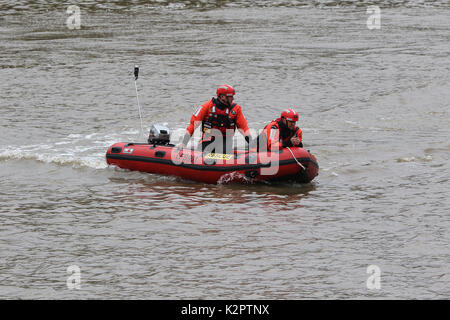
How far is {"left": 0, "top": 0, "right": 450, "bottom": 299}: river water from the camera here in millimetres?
7966

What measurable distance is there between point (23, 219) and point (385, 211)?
4.77 meters

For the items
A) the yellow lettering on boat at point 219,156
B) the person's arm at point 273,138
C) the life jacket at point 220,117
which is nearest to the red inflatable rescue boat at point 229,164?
the yellow lettering on boat at point 219,156

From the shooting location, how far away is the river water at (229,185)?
797 centimetres

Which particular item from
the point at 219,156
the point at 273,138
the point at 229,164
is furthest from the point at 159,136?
the point at 273,138

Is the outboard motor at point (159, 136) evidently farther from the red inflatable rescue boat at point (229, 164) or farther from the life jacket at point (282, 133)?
the life jacket at point (282, 133)

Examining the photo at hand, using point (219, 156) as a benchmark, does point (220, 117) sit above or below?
above

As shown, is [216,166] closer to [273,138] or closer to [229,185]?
[229,185]

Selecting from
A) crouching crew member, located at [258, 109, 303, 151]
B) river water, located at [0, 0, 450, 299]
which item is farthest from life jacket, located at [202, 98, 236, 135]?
river water, located at [0, 0, 450, 299]

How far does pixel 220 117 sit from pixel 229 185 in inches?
42.8

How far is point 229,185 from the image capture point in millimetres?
11250

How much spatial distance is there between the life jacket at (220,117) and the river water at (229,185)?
3.16 ft

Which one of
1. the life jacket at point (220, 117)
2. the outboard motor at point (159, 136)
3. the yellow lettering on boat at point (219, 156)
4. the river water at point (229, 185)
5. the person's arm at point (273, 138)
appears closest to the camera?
the river water at point (229, 185)

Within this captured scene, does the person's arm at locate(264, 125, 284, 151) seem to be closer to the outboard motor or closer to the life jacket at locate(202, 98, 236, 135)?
the life jacket at locate(202, 98, 236, 135)
